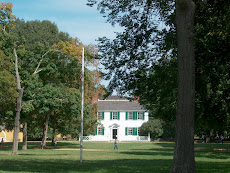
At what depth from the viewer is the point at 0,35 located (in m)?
30.9

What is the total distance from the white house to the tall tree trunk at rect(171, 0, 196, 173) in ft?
186

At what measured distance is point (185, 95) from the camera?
12445 millimetres

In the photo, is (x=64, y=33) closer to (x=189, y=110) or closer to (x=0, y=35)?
(x=0, y=35)

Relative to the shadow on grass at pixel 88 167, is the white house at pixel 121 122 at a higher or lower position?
higher

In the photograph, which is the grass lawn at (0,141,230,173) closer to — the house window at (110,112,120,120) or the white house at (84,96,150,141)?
A: the white house at (84,96,150,141)

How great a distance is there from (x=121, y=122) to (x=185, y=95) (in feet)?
194

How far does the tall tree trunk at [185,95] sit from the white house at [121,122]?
186 feet

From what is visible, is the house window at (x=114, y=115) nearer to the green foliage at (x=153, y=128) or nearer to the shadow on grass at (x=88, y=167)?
the green foliage at (x=153, y=128)

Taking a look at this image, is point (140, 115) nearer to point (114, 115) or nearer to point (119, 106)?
point (119, 106)

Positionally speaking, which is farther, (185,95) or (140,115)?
(140,115)

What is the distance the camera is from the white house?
70188 mm

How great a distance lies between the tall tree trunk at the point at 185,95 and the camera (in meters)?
12.3

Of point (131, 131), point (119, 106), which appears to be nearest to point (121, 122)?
point (131, 131)

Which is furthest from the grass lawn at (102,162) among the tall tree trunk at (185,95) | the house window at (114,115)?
the house window at (114,115)
